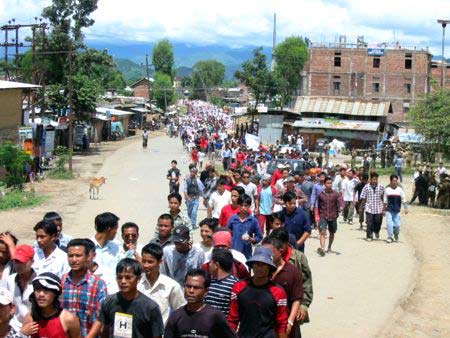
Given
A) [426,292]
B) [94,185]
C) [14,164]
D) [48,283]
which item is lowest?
[426,292]

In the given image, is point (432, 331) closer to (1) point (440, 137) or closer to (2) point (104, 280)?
(2) point (104, 280)

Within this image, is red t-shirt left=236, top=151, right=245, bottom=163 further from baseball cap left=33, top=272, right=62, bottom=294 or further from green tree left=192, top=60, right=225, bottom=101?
green tree left=192, top=60, right=225, bottom=101

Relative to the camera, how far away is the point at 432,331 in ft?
33.3

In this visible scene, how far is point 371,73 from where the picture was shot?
73000 mm

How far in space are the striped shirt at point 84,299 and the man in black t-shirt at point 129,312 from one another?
265mm

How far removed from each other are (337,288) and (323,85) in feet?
208

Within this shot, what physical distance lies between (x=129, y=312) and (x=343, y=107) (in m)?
55.4

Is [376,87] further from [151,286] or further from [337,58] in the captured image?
[151,286]

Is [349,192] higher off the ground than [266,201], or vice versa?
[266,201]

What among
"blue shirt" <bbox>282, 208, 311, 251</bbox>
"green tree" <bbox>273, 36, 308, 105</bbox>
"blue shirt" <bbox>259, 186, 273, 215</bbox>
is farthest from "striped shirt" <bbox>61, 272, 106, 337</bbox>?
"green tree" <bbox>273, 36, 308, 105</bbox>

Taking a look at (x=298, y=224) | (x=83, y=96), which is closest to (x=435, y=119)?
(x=83, y=96)

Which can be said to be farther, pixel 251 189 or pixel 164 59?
pixel 164 59

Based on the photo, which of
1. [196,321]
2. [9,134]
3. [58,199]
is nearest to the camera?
[196,321]

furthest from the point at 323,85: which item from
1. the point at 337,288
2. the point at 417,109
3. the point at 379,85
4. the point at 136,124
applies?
the point at 337,288
